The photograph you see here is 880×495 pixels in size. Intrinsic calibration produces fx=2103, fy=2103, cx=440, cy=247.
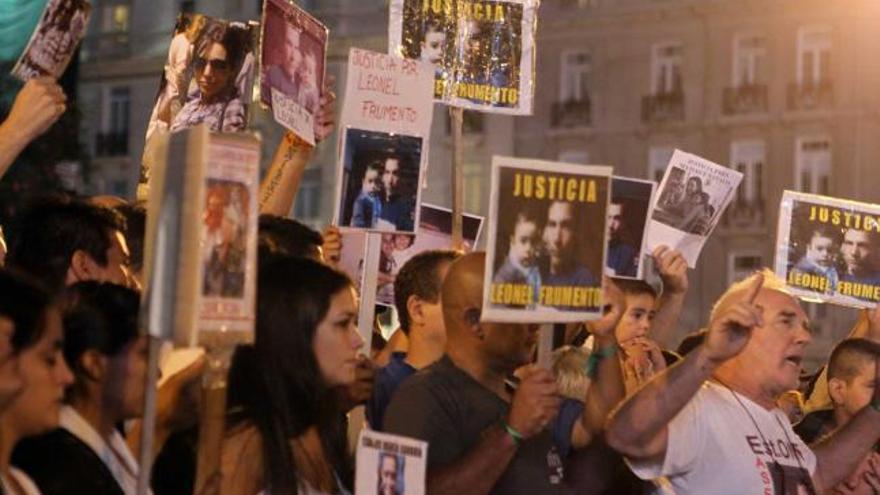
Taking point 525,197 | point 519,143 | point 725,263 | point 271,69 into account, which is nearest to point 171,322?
point 525,197

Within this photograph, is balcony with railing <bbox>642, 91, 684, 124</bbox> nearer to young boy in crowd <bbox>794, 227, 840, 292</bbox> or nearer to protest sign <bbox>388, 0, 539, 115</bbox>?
young boy in crowd <bbox>794, 227, 840, 292</bbox>

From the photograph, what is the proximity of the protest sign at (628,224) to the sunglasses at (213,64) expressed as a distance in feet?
5.12

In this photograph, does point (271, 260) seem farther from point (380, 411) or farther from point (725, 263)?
→ point (725, 263)

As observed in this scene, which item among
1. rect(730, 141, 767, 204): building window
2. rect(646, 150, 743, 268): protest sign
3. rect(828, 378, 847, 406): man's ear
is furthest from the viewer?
rect(730, 141, 767, 204): building window

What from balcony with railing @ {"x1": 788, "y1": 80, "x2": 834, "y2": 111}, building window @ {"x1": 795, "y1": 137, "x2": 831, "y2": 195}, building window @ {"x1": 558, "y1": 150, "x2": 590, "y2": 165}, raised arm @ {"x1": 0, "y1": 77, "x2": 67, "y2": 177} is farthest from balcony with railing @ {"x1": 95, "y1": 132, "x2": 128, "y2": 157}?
raised arm @ {"x1": 0, "y1": 77, "x2": 67, "y2": 177}

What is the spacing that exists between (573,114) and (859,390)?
34.8m

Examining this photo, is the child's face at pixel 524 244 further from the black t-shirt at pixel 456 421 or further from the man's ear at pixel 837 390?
the man's ear at pixel 837 390

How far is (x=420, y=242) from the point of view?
9.08 metres

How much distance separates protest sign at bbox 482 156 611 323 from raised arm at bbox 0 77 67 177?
158cm

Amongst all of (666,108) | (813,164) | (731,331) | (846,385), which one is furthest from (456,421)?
(666,108)

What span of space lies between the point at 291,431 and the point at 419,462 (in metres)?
0.35

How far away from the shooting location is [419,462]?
555cm

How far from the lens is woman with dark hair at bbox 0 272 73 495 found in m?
4.76

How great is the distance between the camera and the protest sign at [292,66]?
24.7 ft
